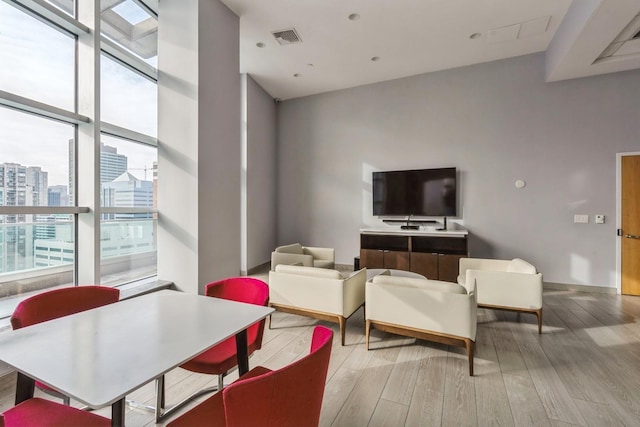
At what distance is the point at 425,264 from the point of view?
469cm

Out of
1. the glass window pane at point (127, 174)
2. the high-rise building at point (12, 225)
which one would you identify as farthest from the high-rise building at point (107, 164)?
the high-rise building at point (12, 225)

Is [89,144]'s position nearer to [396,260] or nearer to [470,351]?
[470,351]

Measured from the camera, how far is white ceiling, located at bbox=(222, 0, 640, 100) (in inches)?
134

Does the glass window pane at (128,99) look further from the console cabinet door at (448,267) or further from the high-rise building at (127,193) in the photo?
the console cabinet door at (448,267)

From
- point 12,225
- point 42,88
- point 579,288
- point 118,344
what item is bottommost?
point 579,288

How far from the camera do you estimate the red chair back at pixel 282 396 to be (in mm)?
821

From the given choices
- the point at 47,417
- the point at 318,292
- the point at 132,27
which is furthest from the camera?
the point at 132,27

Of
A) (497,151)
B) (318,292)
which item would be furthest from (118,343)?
(497,151)

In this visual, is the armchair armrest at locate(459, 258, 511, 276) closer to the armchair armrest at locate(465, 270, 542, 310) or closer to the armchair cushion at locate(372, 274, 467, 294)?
the armchair armrest at locate(465, 270, 542, 310)

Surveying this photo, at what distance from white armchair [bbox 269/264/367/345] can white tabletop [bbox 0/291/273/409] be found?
128cm

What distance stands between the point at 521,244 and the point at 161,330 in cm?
529

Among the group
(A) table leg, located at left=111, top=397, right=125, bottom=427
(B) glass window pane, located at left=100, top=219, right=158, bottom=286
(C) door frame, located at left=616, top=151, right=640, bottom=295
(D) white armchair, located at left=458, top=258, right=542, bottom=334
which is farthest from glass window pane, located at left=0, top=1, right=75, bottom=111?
(C) door frame, located at left=616, top=151, right=640, bottom=295

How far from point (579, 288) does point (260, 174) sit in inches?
228

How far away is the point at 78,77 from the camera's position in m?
2.51
